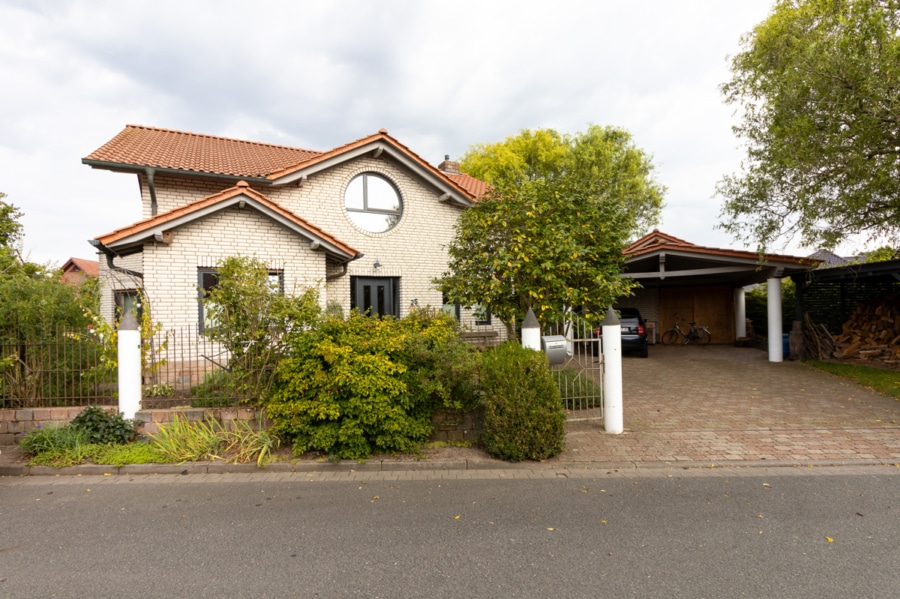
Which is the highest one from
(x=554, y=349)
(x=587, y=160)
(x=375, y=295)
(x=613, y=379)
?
(x=587, y=160)

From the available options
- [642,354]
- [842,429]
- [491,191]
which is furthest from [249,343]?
[642,354]

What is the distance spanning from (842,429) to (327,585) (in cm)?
749

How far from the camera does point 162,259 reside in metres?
9.56

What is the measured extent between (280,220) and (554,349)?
6.64m

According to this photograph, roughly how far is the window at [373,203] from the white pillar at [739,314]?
14158 mm

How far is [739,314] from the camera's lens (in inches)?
757

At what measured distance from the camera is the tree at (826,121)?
8.83 m

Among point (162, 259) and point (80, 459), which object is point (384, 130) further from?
point (80, 459)

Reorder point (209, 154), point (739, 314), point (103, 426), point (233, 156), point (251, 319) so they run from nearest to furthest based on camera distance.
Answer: point (103, 426)
point (251, 319)
point (209, 154)
point (233, 156)
point (739, 314)

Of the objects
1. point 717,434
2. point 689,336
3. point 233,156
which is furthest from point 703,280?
point 233,156

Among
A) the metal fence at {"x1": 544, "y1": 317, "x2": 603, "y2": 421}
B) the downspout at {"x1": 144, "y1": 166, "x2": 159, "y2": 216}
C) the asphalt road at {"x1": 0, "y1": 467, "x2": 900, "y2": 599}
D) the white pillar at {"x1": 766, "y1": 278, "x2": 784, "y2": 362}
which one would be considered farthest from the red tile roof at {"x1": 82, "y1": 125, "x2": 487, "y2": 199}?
the white pillar at {"x1": 766, "y1": 278, "x2": 784, "y2": 362}

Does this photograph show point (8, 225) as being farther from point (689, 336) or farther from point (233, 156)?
point (689, 336)

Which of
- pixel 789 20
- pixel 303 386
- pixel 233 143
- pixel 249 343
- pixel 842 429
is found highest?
pixel 789 20

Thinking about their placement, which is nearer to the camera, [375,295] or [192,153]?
[192,153]
